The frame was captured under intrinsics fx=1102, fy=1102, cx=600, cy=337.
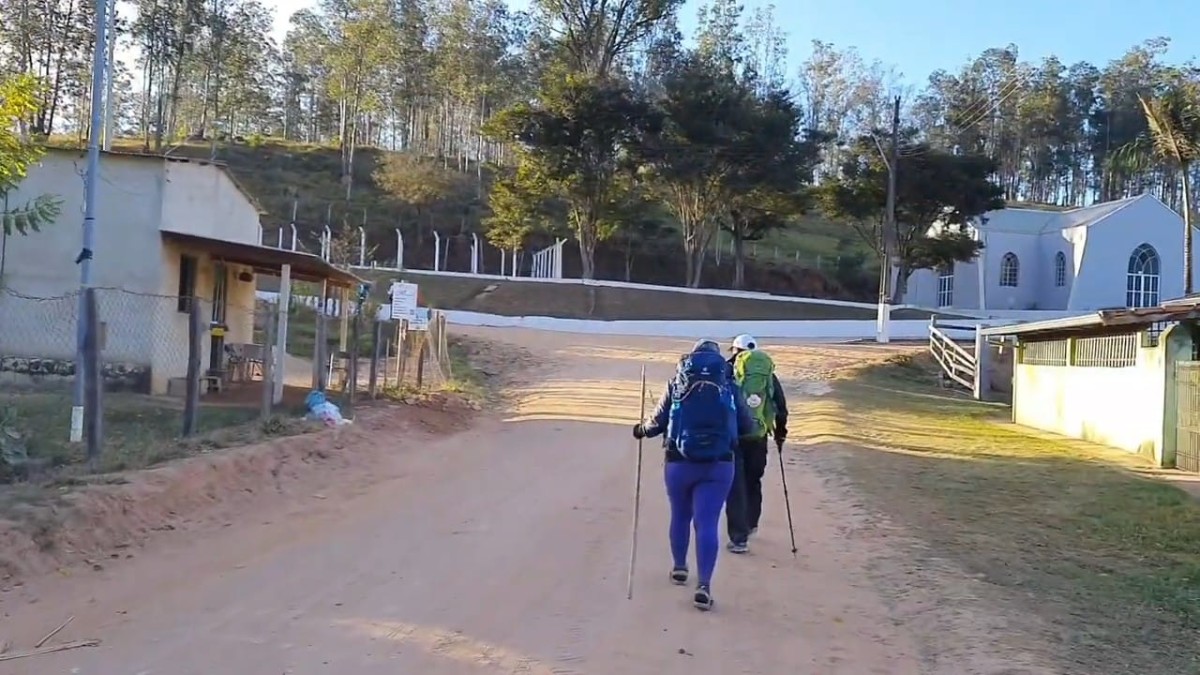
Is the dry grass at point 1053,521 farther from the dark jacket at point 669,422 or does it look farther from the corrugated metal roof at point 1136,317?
the dark jacket at point 669,422

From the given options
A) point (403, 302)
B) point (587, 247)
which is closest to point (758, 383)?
point (403, 302)

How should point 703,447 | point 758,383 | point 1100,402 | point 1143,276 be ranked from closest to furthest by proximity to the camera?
point 703,447, point 758,383, point 1100,402, point 1143,276

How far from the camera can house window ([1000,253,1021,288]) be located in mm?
53688

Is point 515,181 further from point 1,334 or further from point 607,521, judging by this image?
point 607,521

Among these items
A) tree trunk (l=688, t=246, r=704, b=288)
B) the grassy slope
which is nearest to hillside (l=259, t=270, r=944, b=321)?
the grassy slope

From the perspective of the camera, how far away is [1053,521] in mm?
10711

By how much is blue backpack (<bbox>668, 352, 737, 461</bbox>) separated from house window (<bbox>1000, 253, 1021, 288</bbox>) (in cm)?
5034

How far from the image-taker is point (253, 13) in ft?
213

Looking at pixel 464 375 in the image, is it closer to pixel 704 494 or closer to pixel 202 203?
pixel 202 203

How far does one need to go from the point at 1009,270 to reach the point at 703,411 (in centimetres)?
5098

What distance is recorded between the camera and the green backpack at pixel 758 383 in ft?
29.2

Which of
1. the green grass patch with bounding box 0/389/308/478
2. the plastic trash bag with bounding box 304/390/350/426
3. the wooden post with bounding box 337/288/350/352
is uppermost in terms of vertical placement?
the wooden post with bounding box 337/288/350/352

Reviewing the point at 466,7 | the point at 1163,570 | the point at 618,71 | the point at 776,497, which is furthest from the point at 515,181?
the point at 1163,570

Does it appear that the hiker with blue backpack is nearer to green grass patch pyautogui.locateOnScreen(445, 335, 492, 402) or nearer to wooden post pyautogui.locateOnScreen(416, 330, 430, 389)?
wooden post pyautogui.locateOnScreen(416, 330, 430, 389)
